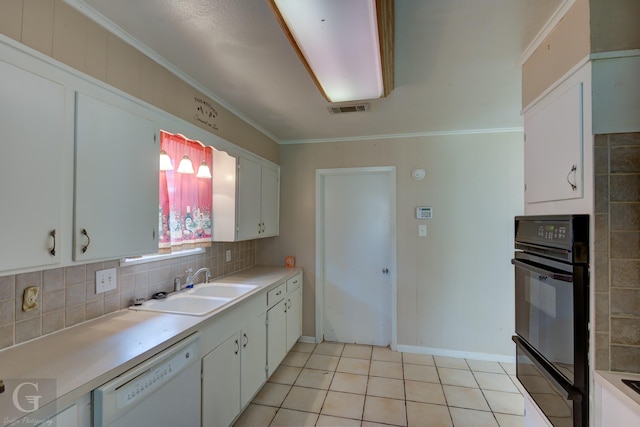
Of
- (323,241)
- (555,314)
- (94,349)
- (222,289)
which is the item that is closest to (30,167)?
(94,349)

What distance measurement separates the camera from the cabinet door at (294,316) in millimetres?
2992

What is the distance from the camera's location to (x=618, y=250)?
1.15m

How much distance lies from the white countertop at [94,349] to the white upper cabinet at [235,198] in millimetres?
941

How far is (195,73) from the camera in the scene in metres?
1.89

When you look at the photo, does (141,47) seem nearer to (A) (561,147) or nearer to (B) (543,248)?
(A) (561,147)

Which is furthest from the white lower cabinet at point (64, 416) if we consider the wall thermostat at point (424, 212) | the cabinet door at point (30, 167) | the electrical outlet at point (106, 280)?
the wall thermostat at point (424, 212)

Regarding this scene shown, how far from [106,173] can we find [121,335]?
2.54 feet

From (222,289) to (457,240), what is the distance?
240 centimetres

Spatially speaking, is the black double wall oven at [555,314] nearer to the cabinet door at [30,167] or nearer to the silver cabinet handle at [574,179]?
the silver cabinet handle at [574,179]

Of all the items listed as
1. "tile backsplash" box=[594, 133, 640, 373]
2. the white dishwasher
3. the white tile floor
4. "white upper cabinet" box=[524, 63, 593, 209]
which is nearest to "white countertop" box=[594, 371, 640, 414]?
"tile backsplash" box=[594, 133, 640, 373]

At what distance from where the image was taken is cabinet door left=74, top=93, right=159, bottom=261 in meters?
1.26

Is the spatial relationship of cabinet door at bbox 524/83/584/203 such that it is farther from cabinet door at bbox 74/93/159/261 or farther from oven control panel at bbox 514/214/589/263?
cabinet door at bbox 74/93/159/261

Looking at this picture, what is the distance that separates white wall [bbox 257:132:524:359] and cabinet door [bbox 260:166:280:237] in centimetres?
106

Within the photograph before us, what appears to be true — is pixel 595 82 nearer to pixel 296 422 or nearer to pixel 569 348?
pixel 569 348
